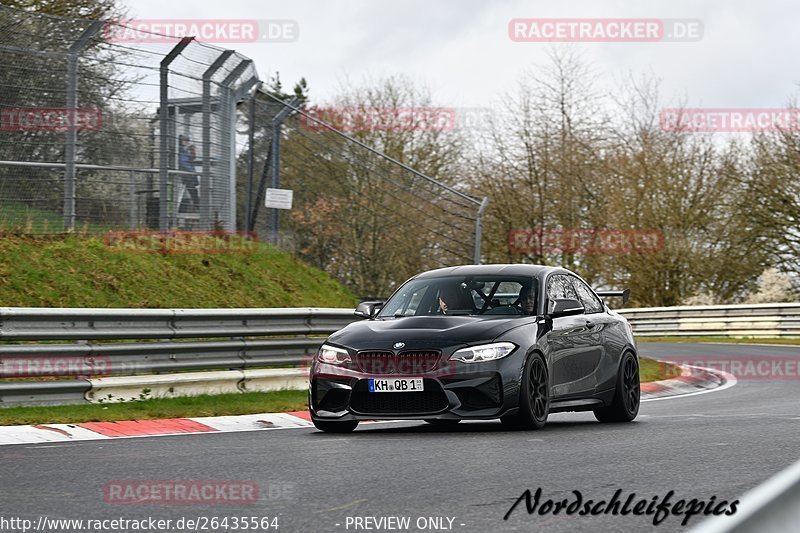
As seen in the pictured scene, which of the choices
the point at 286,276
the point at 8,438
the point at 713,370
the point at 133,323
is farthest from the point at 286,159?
the point at 8,438

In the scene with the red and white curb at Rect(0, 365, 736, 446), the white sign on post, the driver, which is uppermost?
the white sign on post

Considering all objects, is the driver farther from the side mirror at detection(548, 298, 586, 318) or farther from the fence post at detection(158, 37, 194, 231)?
the fence post at detection(158, 37, 194, 231)

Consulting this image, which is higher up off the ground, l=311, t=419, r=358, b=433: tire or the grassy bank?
the grassy bank

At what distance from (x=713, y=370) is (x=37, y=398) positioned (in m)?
13.5

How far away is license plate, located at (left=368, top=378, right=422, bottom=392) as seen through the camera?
9.39 metres

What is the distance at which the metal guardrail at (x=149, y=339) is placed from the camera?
1092 centimetres

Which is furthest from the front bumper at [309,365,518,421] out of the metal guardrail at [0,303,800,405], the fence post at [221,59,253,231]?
the fence post at [221,59,253,231]

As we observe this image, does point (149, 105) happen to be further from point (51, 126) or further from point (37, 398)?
point (37, 398)

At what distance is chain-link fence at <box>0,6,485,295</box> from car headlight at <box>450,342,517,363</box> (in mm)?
8737

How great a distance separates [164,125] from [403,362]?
9.57m

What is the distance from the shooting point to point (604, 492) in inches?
239

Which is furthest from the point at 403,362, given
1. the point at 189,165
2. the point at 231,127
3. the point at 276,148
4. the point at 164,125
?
the point at 276,148

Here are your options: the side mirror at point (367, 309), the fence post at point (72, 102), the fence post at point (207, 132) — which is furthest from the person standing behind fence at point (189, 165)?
the side mirror at point (367, 309)

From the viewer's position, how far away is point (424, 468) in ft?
23.4
